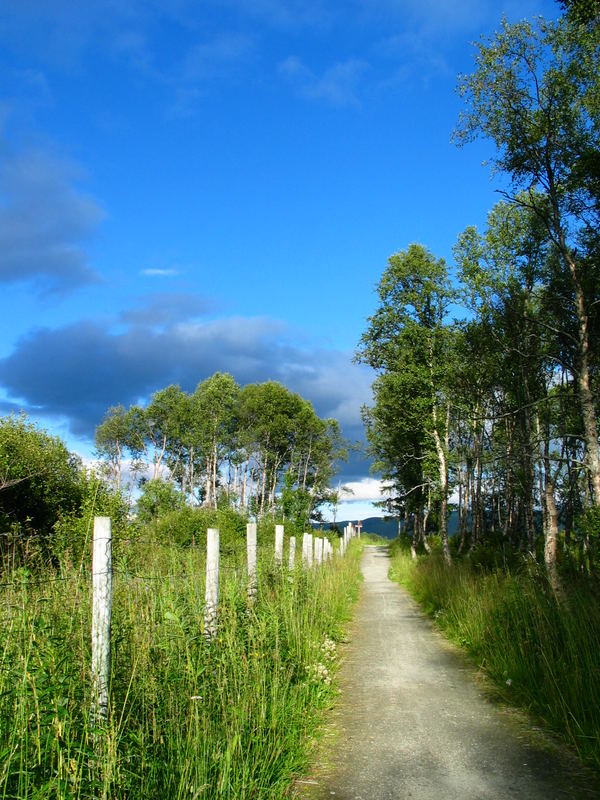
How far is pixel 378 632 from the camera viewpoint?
12.0 m

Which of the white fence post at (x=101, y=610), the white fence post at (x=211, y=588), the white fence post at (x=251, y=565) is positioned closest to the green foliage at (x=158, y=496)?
the white fence post at (x=251, y=565)

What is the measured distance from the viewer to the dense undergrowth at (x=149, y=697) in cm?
322

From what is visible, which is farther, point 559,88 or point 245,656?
point 559,88

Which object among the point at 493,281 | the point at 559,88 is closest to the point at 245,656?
the point at 559,88

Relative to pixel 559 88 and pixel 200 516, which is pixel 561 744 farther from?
pixel 200 516

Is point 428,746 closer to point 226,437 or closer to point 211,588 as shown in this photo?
point 211,588

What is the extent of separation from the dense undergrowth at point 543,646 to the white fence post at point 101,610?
396 cm

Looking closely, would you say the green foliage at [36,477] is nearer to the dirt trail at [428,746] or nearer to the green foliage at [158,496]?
the green foliage at [158,496]

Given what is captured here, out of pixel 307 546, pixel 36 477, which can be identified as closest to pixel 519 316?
pixel 307 546

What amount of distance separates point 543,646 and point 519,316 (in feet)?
29.8

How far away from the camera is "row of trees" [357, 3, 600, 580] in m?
14.6

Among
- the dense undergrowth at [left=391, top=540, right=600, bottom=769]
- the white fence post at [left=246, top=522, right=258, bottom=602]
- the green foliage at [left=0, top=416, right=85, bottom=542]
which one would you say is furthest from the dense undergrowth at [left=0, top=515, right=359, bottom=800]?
the green foliage at [left=0, top=416, right=85, bottom=542]

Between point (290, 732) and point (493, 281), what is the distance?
17707 mm

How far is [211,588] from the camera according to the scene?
21.1 feet
